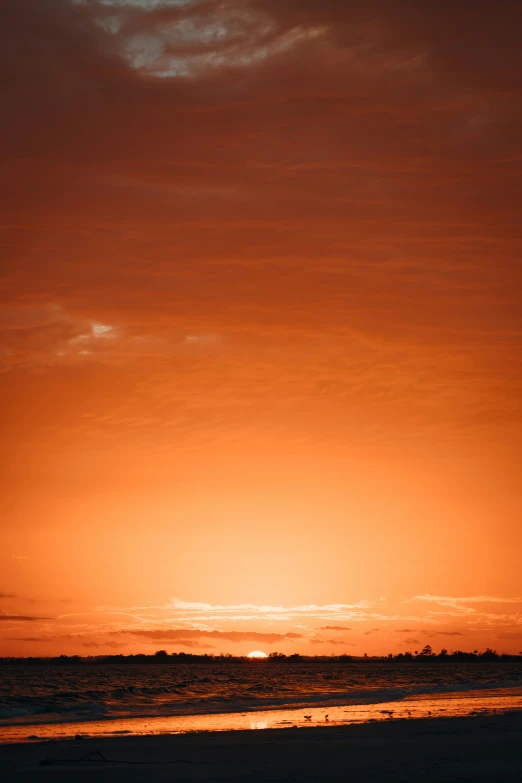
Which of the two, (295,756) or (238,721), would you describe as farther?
(238,721)

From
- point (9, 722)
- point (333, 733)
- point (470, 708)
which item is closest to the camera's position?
point (333, 733)

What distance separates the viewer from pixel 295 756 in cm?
1903

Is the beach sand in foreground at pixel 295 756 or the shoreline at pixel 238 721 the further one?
the shoreline at pixel 238 721

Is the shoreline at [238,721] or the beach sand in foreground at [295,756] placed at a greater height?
the beach sand in foreground at [295,756]

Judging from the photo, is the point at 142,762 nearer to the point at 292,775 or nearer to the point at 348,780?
the point at 292,775

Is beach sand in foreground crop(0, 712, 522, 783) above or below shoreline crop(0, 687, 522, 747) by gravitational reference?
above

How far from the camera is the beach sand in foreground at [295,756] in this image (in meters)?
15.9

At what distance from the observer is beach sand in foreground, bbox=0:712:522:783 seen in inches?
628

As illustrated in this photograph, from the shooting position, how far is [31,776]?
1622cm

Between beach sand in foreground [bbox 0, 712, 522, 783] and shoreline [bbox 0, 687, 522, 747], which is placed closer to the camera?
beach sand in foreground [bbox 0, 712, 522, 783]

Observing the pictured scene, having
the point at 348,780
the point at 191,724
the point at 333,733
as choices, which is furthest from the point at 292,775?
the point at 191,724

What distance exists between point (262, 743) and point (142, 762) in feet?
15.4

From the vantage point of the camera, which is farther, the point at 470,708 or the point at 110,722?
the point at 470,708

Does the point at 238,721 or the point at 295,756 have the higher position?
the point at 295,756
